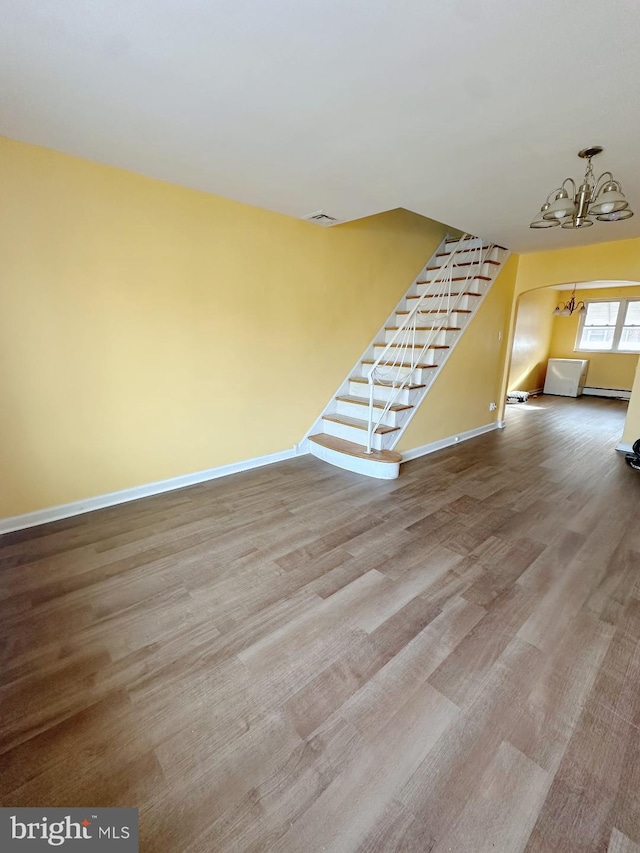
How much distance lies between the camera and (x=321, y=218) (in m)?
3.44

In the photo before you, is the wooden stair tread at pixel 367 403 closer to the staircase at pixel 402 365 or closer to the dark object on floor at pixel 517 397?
the staircase at pixel 402 365

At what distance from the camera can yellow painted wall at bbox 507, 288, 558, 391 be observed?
26.2ft

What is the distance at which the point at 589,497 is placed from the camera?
328cm

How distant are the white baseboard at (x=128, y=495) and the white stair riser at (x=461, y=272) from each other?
3.11m

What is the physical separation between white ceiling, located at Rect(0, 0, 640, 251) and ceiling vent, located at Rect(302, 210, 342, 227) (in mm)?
662

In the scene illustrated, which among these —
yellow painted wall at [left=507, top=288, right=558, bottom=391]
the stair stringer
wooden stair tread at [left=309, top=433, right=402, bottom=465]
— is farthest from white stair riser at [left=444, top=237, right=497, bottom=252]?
yellow painted wall at [left=507, top=288, right=558, bottom=391]

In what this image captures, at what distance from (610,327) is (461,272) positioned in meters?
6.42

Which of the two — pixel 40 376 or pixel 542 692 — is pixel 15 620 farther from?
pixel 542 692

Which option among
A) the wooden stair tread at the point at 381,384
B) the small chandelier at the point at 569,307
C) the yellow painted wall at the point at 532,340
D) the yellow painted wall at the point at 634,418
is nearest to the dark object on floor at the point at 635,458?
the yellow painted wall at the point at 634,418

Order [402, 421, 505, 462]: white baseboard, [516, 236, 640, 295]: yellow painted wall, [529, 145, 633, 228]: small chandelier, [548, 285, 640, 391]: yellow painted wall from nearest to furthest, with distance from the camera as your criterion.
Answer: [529, 145, 633, 228]: small chandelier
[516, 236, 640, 295]: yellow painted wall
[402, 421, 505, 462]: white baseboard
[548, 285, 640, 391]: yellow painted wall

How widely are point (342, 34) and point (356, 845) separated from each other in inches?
104

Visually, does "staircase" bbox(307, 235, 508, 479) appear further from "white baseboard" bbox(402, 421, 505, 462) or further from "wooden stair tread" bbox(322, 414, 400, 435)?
"white baseboard" bbox(402, 421, 505, 462)

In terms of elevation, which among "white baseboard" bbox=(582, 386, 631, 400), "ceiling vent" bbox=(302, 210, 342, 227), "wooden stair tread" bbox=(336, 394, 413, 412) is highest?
"ceiling vent" bbox=(302, 210, 342, 227)

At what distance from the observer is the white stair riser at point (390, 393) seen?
4031mm
